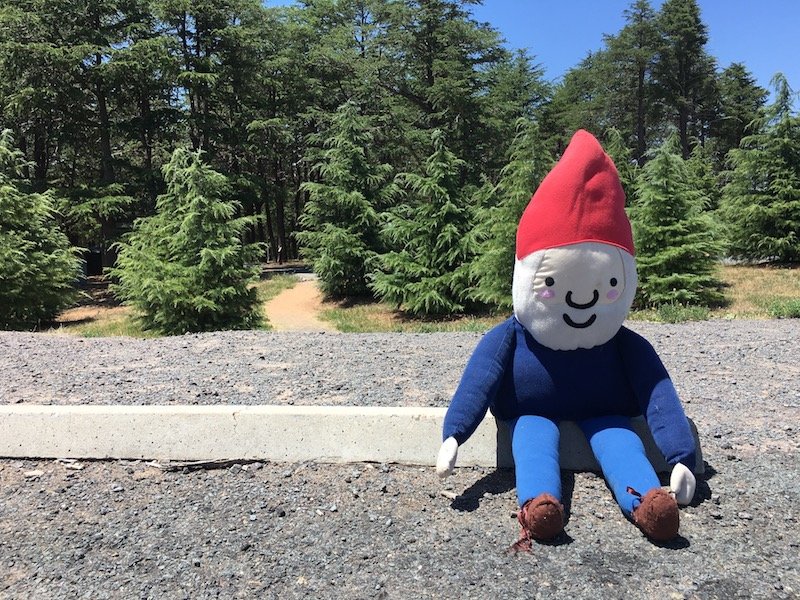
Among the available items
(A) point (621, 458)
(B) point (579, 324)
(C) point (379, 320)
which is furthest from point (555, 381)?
(C) point (379, 320)

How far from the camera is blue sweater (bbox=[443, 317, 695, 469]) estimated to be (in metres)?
2.74

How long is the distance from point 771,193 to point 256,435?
1801 centimetres

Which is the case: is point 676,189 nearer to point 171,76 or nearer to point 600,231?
point 600,231

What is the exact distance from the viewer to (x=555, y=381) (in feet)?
9.36

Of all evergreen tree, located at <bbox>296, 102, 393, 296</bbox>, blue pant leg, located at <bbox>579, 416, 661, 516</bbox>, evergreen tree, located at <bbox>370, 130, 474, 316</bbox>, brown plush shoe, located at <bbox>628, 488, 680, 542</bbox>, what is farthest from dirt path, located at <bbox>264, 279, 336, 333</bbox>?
brown plush shoe, located at <bbox>628, 488, 680, 542</bbox>

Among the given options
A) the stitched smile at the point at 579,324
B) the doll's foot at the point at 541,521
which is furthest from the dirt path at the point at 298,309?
the doll's foot at the point at 541,521

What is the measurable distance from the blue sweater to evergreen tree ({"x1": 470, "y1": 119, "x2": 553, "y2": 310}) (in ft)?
26.5

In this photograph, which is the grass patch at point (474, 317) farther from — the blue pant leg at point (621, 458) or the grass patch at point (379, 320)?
the blue pant leg at point (621, 458)

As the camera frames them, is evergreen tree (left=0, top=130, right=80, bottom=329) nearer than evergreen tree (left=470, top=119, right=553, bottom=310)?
No

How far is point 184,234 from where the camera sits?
32.1ft

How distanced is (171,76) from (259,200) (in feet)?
20.0

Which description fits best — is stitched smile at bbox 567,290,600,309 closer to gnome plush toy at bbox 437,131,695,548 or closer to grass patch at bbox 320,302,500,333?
gnome plush toy at bbox 437,131,695,548

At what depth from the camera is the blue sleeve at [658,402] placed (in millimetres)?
2559

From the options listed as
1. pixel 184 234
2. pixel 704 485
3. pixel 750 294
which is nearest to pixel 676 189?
pixel 750 294
